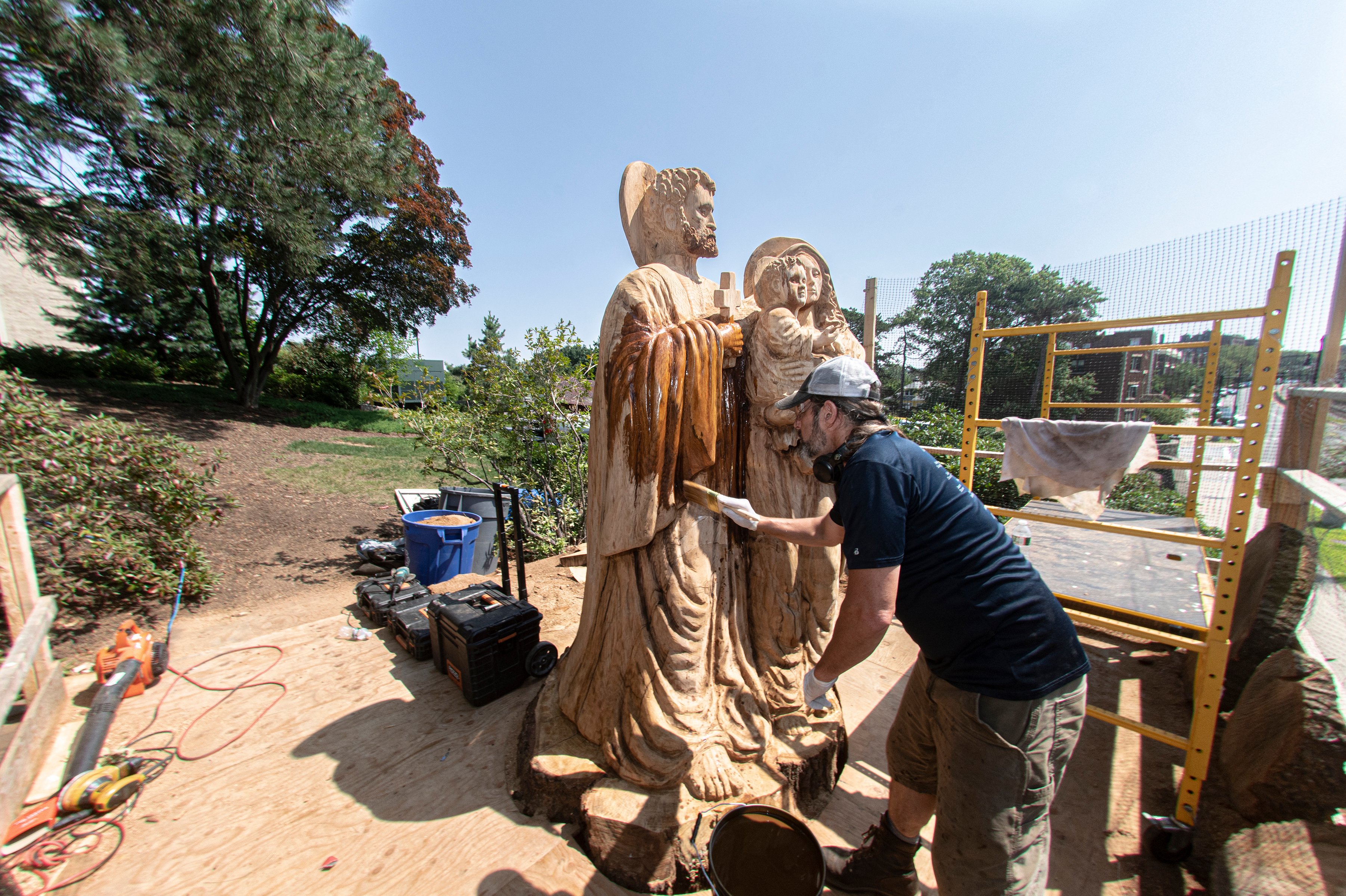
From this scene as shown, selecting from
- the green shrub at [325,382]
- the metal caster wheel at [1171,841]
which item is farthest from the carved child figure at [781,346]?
the green shrub at [325,382]

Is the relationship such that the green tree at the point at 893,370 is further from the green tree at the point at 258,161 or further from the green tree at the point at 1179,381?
the green tree at the point at 258,161

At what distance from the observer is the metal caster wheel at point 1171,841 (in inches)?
92.4

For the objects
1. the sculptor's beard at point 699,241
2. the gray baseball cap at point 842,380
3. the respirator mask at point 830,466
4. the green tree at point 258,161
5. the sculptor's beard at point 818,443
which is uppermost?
the green tree at point 258,161

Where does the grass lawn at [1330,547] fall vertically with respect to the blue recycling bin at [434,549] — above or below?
above

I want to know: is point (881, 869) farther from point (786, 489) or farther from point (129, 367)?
point (129, 367)

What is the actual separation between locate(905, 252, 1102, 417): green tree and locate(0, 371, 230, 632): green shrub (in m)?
11.6

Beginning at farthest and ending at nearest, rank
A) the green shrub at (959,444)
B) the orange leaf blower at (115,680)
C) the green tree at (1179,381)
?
1. the green shrub at (959,444)
2. the green tree at (1179,381)
3. the orange leaf blower at (115,680)

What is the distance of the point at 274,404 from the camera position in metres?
18.0

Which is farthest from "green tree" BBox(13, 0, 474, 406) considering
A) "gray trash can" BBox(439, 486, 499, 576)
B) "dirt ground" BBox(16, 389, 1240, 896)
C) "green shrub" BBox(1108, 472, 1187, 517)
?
"green shrub" BBox(1108, 472, 1187, 517)

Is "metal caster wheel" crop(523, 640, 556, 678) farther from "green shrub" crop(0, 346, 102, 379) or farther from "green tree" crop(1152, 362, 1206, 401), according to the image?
"green shrub" crop(0, 346, 102, 379)

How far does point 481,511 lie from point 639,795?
5630mm

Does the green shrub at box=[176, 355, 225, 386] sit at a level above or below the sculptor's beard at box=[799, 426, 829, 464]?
above

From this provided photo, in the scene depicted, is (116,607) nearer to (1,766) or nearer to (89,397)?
(1,766)

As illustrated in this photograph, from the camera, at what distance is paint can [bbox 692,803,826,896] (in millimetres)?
1880
